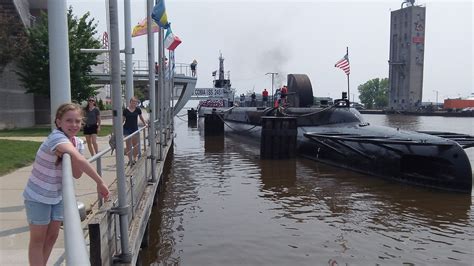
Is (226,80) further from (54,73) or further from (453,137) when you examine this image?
(54,73)

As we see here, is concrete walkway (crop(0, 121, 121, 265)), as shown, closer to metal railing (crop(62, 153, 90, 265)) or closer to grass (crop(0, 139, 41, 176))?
grass (crop(0, 139, 41, 176))

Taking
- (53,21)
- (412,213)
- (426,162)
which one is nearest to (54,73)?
(53,21)

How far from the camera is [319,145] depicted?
57.2 ft

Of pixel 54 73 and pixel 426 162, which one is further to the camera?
pixel 426 162

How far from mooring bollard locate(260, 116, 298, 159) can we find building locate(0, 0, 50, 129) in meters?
14.0

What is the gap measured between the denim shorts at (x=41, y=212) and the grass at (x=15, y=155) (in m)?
6.90

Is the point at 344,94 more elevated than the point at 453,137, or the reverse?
the point at 344,94

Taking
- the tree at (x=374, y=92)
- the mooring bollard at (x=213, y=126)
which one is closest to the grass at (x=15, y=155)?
the mooring bollard at (x=213, y=126)

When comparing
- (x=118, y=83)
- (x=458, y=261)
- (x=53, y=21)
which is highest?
(x=53, y=21)

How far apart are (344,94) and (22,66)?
58.0ft

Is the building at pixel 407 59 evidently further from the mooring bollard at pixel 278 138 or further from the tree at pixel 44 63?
the mooring bollard at pixel 278 138

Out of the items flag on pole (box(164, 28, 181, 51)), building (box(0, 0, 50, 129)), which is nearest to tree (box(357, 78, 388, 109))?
building (box(0, 0, 50, 129))

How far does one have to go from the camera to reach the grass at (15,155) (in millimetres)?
10767

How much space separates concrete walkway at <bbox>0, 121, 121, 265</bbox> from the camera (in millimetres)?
5023
